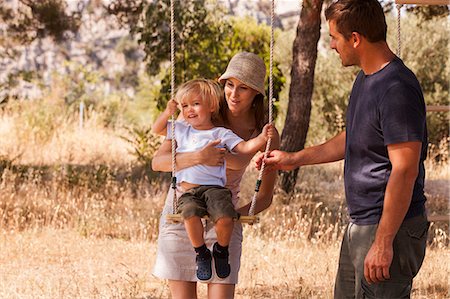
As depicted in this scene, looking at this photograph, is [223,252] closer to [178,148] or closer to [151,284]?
[178,148]

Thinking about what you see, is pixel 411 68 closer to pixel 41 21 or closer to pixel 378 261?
pixel 41 21

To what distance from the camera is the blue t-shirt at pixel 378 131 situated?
2549 mm

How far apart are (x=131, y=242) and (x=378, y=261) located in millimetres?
4584

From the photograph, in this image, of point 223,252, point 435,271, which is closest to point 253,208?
point 223,252

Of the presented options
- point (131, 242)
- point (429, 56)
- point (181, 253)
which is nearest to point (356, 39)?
point (181, 253)

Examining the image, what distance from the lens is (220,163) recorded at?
324cm

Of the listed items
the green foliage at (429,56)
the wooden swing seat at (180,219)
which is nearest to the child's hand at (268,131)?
the wooden swing seat at (180,219)

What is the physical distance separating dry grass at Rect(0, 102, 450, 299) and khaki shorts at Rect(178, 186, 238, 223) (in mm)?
2104

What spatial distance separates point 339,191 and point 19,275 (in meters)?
4.33

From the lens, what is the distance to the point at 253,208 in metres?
3.28

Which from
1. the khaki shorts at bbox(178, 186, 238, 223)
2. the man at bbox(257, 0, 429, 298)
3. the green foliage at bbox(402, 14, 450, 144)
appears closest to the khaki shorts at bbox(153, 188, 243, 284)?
the khaki shorts at bbox(178, 186, 238, 223)

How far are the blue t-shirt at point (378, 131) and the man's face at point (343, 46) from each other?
2.8 inches

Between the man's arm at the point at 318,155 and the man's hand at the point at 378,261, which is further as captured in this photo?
the man's arm at the point at 318,155

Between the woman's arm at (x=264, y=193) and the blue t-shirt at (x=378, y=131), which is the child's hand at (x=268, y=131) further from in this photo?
the blue t-shirt at (x=378, y=131)
